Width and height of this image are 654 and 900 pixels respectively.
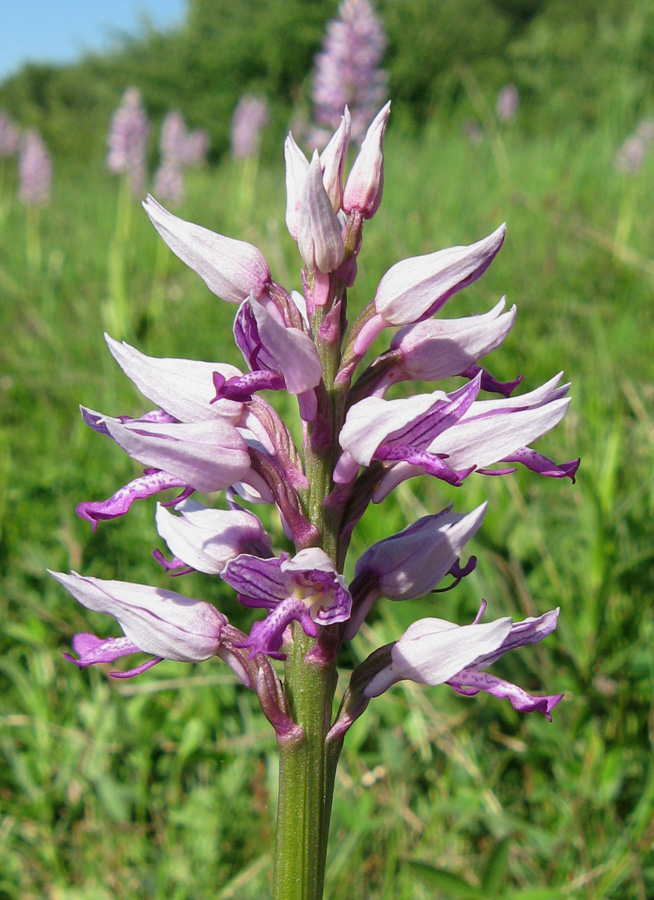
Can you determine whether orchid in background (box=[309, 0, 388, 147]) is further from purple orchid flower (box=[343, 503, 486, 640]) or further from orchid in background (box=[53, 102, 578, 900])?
purple orchid flower (box=[343, 503, 486, 640])

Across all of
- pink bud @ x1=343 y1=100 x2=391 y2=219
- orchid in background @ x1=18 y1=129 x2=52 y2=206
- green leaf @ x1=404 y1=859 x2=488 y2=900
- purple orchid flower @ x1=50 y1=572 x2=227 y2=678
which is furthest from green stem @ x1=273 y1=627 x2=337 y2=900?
orchid in background @ x1=18 y1=129 x2=52 y2=206

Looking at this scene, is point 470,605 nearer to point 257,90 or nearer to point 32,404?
point 32,404

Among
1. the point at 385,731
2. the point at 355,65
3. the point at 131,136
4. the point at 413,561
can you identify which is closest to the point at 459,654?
the point at 413,561

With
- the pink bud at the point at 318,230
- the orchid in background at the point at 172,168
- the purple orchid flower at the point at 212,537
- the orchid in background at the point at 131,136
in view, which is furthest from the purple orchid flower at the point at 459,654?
the orchid in background at the point at 172,168

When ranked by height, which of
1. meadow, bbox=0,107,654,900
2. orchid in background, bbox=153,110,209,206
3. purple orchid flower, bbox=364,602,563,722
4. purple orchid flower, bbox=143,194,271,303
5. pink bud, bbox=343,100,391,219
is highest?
orchid in background, bbox=153,110,209,206

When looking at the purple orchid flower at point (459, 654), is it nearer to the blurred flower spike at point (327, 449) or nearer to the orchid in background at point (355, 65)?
the blurred flower spike at point (327, 449)

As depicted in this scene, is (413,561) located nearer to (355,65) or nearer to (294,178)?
(294,178)

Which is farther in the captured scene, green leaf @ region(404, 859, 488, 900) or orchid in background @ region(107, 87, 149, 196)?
orchid in background @ region(107, 87, 149, 196)
